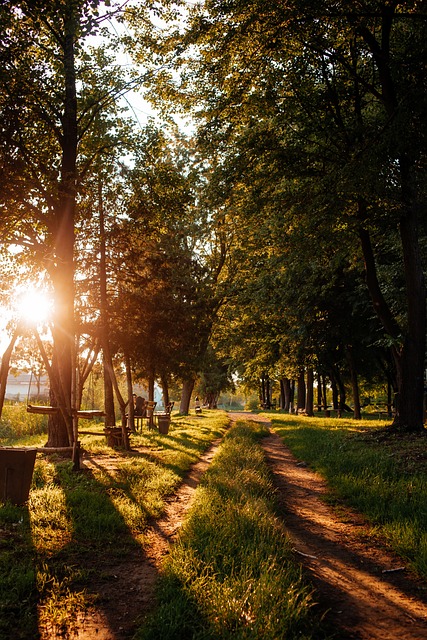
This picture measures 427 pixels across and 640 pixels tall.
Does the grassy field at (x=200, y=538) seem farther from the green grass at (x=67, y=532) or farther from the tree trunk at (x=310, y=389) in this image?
the tree trunk at (x=310, y=389)


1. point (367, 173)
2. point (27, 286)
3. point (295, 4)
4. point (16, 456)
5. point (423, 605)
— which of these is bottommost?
point (423, 605)

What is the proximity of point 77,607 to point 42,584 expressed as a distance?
49cm

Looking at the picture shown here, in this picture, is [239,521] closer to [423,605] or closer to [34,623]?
[423,605]

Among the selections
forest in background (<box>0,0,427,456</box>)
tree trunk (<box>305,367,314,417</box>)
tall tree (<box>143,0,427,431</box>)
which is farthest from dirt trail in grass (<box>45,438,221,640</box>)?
tree trunk (<box>305,367,314,417</box>)

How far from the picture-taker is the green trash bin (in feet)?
21.2

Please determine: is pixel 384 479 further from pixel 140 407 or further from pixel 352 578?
pixel 140 407

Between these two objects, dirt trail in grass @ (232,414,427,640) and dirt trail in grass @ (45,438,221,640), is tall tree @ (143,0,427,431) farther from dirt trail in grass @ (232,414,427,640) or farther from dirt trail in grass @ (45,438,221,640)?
dirt trail in grass @ (45,438,221,640)

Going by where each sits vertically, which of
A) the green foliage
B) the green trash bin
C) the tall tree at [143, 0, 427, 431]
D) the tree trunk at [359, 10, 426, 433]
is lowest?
the green foliage

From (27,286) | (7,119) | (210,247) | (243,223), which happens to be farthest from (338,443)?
(210,247)

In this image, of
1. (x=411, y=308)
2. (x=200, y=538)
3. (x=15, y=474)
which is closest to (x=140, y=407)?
(x=411, y=308)

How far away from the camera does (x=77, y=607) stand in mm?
3791

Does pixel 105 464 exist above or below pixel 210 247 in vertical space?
below

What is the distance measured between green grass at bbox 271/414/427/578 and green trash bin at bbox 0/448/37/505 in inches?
174

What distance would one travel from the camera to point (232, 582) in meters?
3.79
